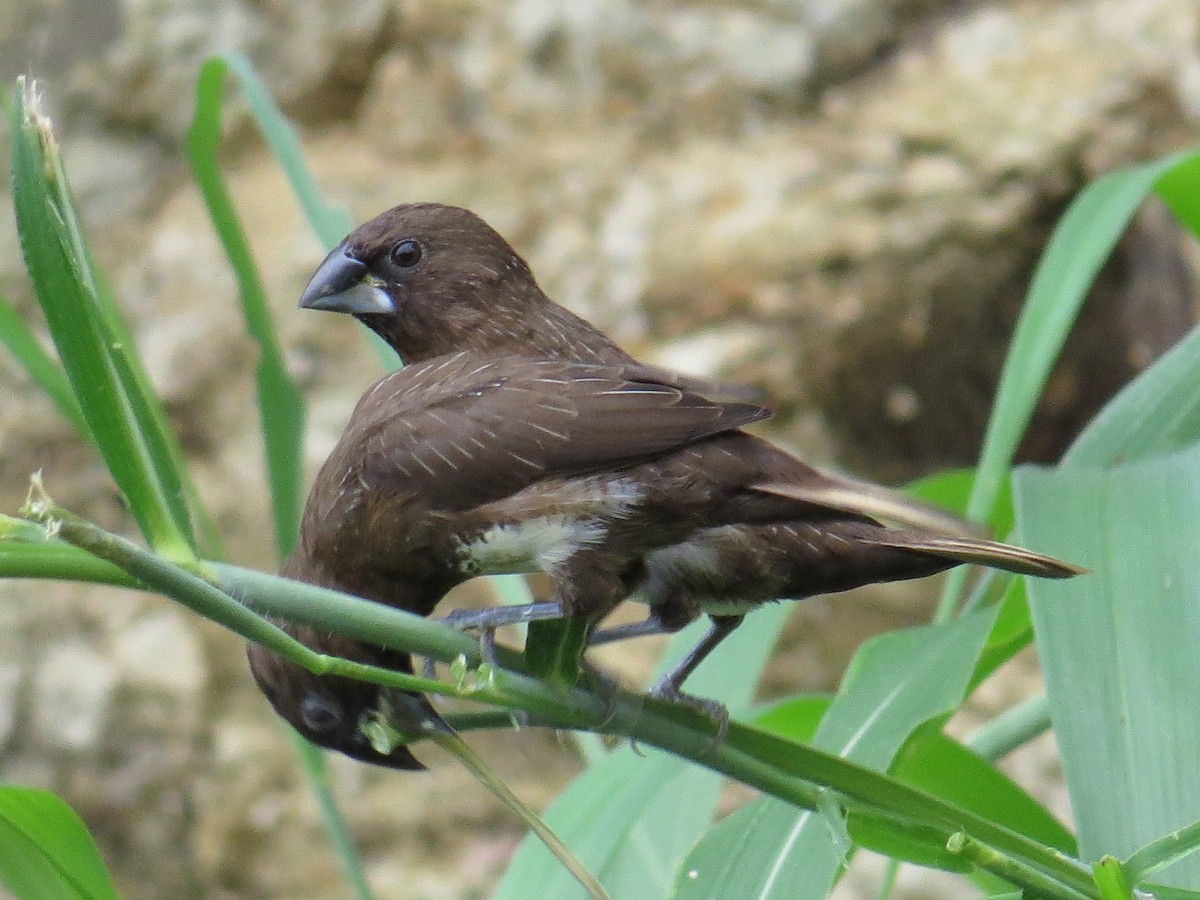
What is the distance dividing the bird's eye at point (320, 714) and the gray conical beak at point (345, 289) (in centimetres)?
37

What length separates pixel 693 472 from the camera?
1.03 m

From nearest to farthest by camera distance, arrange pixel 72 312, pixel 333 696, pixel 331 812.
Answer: pixel 72 312, pixel 333 696, pixel 331 812

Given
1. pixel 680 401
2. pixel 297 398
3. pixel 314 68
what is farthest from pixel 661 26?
pixel 680 401

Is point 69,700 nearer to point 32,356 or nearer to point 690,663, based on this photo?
point 32,356

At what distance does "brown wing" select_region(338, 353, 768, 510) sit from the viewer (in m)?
1.02

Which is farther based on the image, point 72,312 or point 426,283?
point 426,283

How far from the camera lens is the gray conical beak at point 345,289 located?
1253mm

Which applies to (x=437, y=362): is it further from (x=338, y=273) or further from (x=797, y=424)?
(x=797, y=424)

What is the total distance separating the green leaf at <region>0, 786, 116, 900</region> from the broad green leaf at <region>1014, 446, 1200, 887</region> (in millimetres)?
672

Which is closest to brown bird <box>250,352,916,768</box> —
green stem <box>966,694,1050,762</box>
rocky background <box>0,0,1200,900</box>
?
green stem <box>966,694,1050,762</box>

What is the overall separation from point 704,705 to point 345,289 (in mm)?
531

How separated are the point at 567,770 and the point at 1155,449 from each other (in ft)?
7.05

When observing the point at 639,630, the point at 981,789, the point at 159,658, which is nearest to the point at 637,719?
the point at 639,630

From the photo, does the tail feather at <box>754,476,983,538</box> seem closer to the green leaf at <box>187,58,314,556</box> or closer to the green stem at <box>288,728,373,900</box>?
the green leaf at <box>187,58,314,556</box>
